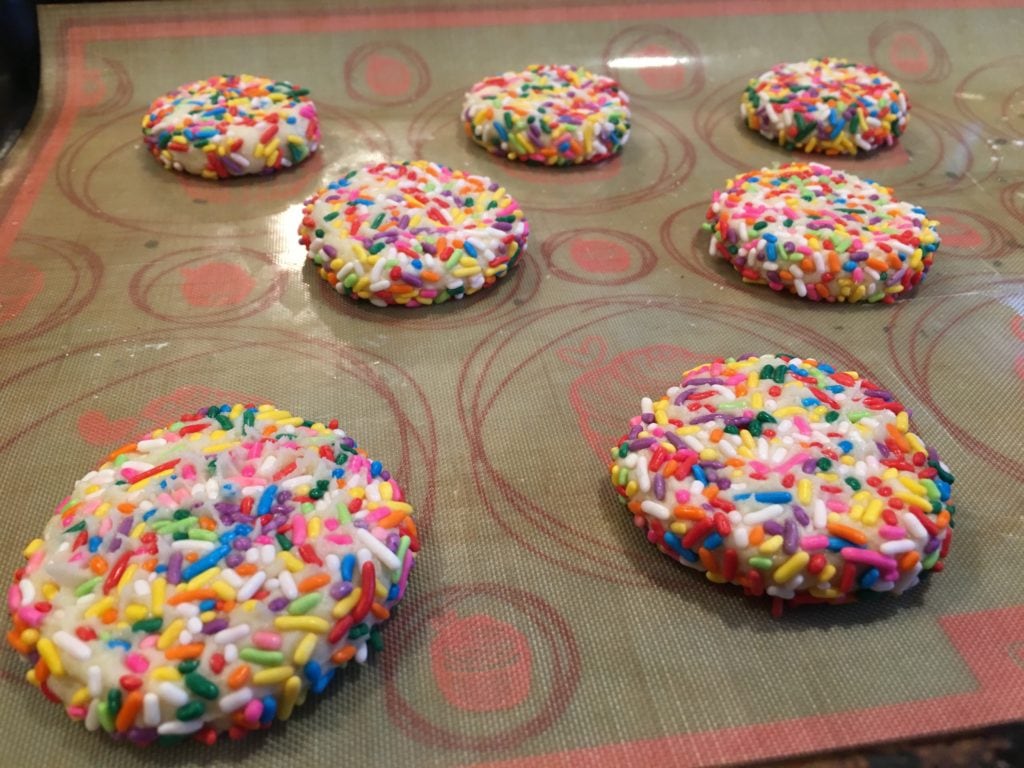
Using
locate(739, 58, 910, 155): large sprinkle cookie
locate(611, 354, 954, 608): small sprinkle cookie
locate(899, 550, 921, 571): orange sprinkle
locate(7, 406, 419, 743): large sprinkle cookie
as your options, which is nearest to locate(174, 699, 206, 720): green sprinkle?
locate(7, 406, 419, 743): large sprinkle cookie

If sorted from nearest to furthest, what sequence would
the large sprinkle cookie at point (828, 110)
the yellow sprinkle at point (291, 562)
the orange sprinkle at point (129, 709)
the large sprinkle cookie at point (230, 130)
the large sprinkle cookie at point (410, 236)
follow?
the orange sprinkle at point (129, 709) < the yellow sprinkle at point (291, 562) < the large sprinkle cookie at point (410, 236) < the large sprinkle cookie at point (230, 130) < the large sprinkle cookie at point (828, 110)

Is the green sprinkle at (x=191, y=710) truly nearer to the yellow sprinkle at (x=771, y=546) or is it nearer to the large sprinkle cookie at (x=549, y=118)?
the yellow sprinkle at (x=771, y=546)

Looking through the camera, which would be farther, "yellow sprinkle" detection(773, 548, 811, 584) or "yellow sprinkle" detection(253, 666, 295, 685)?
"yellow sprinkle" detection(773, 548, 811, 584)

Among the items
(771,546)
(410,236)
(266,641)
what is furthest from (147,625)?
(410,236)

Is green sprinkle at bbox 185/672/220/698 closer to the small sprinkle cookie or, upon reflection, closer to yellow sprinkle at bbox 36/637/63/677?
yellow sprinkle at bbox 36/637/63/677

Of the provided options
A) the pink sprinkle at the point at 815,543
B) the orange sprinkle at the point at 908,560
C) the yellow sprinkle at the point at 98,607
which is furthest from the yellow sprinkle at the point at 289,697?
the orange sprinkle at the point at 908,560

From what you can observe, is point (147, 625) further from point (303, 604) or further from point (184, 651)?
point (303, 604)
